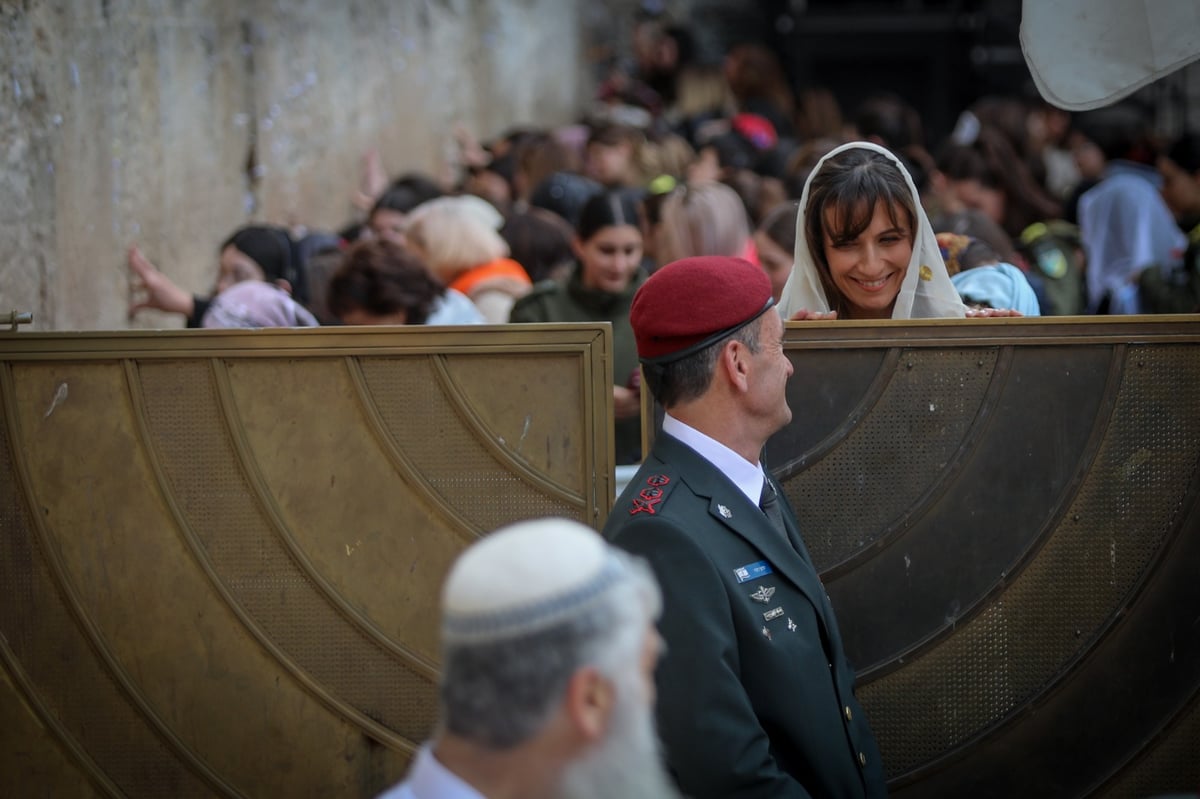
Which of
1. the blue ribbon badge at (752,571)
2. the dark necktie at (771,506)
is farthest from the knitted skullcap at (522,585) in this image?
the dark necktie at (771,506)

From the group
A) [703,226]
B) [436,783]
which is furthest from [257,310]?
[436,783]

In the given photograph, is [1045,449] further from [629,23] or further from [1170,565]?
[629,23]

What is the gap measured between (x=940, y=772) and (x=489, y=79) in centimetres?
1096

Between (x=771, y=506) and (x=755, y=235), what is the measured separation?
8.80 feet

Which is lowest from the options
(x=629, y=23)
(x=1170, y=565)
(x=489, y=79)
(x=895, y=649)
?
(x=895, y=649)

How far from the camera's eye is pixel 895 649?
3.04 m

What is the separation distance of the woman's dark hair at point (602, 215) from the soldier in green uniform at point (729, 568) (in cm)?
230

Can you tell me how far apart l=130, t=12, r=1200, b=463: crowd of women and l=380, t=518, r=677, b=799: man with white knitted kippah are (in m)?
1.58

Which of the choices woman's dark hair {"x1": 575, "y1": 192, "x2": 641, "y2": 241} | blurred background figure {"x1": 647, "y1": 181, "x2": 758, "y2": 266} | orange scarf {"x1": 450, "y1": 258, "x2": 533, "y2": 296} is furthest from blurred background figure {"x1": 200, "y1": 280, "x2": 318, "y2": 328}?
blurred background figure {"x1": 647, "y1": 181, "x2": 758, "y2": 266}

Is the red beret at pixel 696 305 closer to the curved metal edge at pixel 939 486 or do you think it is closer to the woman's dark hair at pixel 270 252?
the curved metal edge at pixel 939 486

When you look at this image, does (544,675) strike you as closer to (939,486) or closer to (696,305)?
(696,305)

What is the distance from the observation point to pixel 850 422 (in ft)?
9.89

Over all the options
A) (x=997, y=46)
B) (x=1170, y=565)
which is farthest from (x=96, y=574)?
(x=997, y=46)

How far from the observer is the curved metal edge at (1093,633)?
117 inches
